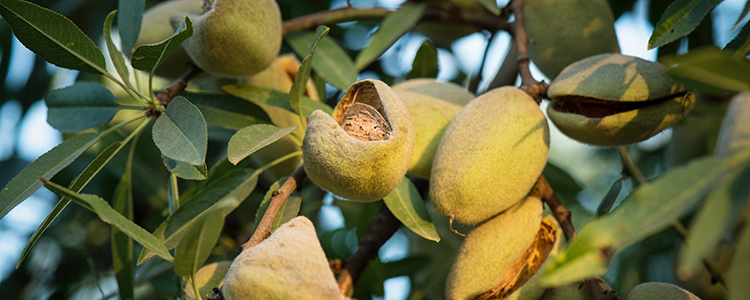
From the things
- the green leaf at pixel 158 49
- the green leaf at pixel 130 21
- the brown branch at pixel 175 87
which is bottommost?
the brown branch at pixel 175 87

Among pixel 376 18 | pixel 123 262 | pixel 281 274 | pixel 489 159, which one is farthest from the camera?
pixel 376 18

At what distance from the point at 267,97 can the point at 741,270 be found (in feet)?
3.04

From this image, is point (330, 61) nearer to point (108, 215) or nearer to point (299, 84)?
point (299, 84)

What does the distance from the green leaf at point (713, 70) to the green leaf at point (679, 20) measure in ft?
1.11

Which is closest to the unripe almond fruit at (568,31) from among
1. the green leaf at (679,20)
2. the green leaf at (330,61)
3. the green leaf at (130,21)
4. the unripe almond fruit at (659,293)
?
the green leaf at (679,20)

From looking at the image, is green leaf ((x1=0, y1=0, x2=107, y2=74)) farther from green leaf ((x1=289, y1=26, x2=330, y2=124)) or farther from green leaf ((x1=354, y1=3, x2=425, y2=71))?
green leaf ((x1=354, y1=3, x2=425, y2=71))

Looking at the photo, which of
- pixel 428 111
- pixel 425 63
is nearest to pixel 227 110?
pixel 428 111

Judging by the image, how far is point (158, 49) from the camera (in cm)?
94

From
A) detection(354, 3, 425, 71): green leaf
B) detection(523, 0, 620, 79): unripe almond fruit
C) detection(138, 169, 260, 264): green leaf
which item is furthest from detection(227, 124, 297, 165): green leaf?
detection(523, 0, 620, 79): unripe almond fruit

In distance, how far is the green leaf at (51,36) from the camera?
93 centimetres

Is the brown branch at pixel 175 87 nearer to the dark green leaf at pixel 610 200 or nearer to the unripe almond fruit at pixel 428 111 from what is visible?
the unripe almond fruit at pixel 428 111

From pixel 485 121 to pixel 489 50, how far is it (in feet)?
2.52

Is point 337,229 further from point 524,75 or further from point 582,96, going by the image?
point 582,96

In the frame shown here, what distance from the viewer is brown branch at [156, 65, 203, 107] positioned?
44.1 inches
